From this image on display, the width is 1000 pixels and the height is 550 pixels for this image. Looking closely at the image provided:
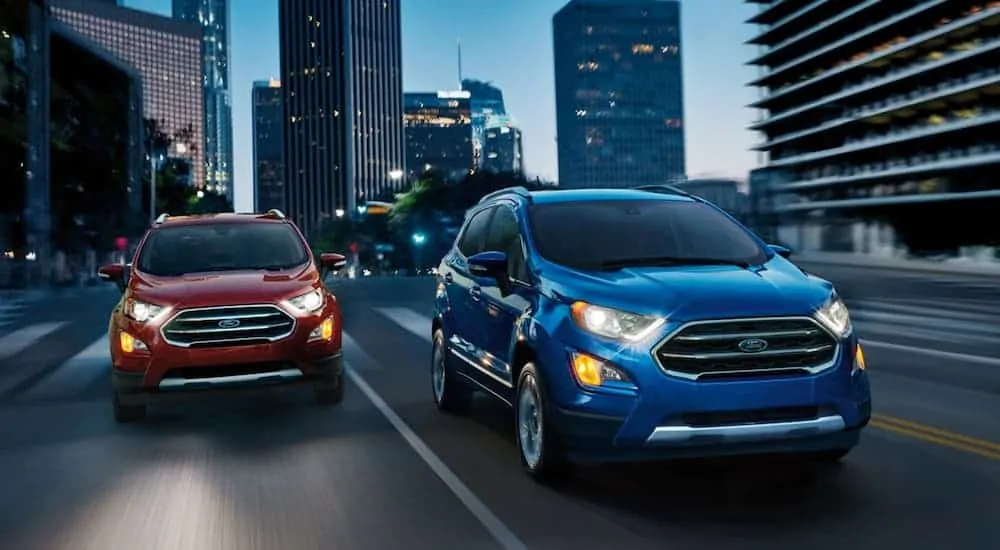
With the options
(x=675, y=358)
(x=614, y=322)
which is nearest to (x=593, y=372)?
(x=614, y=322)

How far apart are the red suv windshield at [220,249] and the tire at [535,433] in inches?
154

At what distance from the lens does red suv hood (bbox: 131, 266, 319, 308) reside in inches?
362

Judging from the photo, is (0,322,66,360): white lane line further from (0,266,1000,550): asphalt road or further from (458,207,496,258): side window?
(458,207,496,258): side window

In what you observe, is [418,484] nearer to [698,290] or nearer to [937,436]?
[698,290]

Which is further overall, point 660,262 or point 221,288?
point 221,288

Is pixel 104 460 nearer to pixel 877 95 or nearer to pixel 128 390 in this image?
pixel 128 390

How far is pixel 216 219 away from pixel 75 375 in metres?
3.55

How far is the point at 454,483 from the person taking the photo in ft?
22.5

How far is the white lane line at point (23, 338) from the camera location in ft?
54.7

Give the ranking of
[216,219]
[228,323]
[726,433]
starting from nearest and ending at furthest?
[726,433] → [228,323] → [216,219]

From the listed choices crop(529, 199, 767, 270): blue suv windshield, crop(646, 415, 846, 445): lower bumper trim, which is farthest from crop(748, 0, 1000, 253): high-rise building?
crop(646, 415, 846, 445): lower bumper trim

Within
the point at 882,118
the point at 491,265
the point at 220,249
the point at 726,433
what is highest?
the point at 882,118

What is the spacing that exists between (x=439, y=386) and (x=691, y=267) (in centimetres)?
352

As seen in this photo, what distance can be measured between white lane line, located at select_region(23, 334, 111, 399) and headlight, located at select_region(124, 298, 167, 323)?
2776 mm
